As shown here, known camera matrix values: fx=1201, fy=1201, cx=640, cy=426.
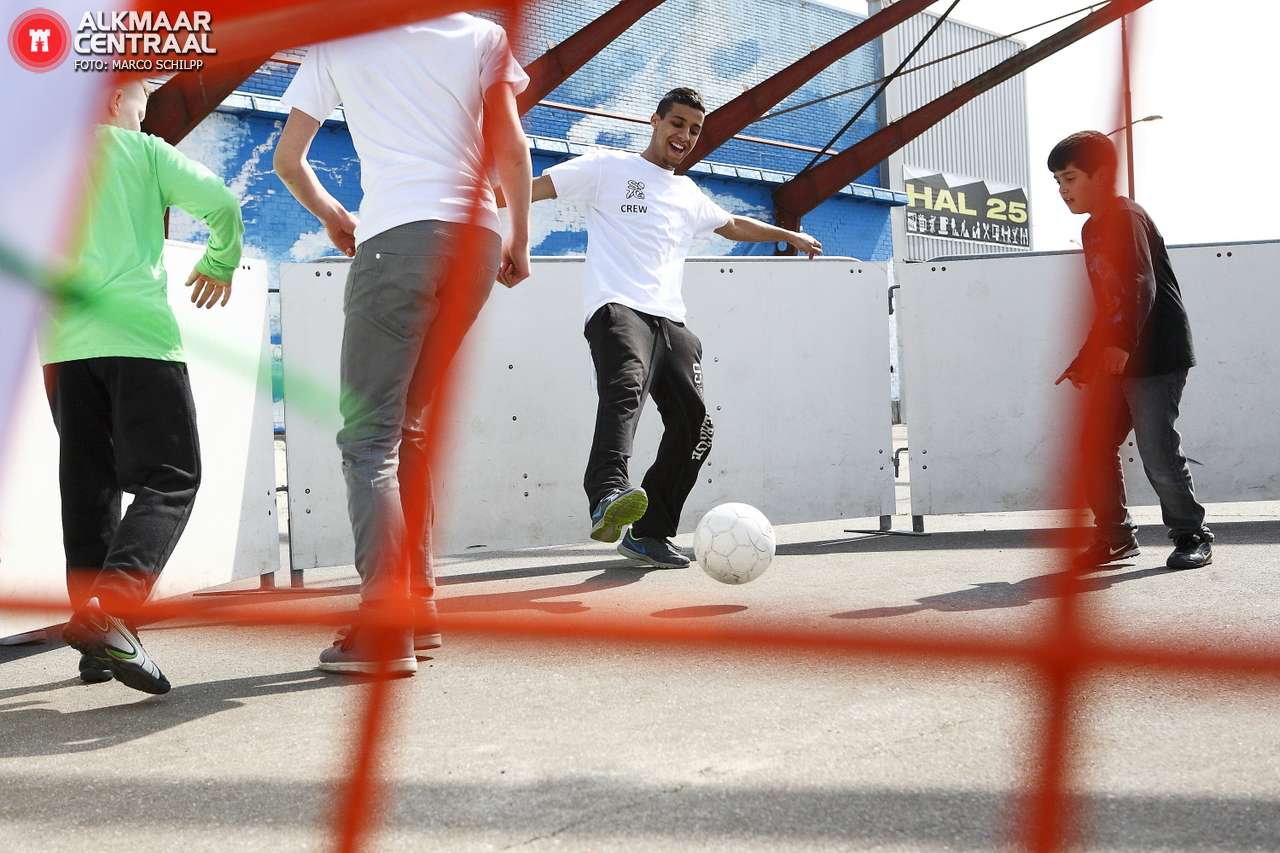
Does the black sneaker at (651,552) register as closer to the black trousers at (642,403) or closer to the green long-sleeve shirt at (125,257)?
the black trousers at (642,403)

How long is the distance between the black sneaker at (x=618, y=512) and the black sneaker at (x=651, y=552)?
55 cm

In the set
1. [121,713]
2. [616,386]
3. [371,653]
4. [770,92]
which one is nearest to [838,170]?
[770,92]

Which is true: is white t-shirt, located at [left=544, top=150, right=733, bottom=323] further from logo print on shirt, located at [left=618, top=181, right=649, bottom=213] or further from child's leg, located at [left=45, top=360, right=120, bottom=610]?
child's leg, located at [left=45, top=360, right=120, bottom=610]

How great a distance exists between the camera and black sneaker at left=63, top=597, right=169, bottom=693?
198 cm

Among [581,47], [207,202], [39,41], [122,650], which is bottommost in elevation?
[122,650]

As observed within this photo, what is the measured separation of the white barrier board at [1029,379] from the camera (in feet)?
15.1

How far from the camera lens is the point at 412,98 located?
2275 mm

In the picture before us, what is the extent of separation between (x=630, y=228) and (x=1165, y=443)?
5.28ft

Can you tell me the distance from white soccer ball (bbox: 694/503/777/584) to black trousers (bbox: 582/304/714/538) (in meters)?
0.29

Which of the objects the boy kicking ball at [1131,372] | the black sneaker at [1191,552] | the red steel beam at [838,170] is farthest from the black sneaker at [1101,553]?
the red steel beam at [838,170]

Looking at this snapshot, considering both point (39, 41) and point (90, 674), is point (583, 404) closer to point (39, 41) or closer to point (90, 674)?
point (90, 674)

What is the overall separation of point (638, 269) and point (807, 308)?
1.29m

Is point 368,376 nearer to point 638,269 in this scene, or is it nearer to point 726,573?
point 726,573

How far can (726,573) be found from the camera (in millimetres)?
3018
